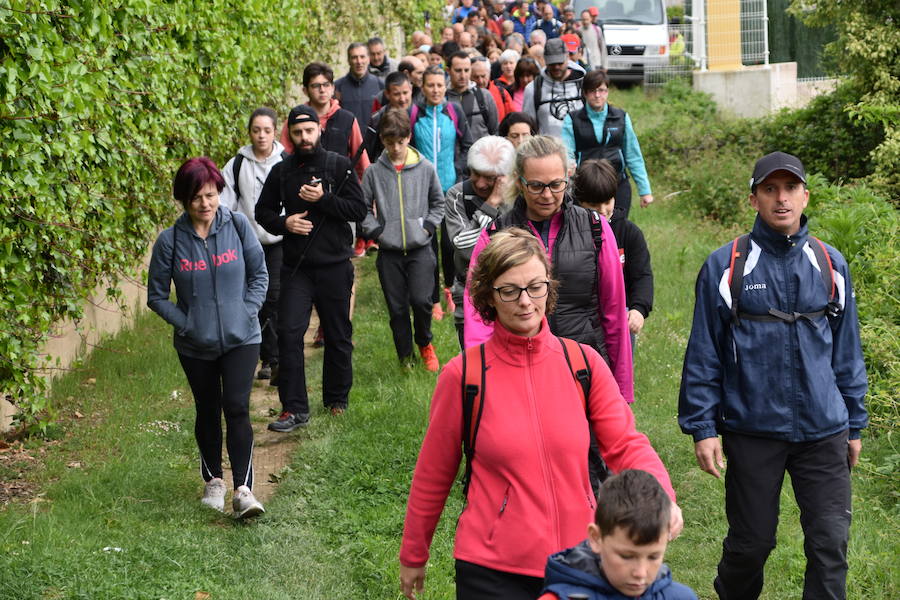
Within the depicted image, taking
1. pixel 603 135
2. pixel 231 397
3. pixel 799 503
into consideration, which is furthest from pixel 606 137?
pixel 799 503

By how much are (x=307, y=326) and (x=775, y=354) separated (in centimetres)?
441

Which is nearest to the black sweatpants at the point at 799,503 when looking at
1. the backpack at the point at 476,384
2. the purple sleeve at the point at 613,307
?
the purple sleeve at the point at 613,307

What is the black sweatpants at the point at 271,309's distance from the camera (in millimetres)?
9539

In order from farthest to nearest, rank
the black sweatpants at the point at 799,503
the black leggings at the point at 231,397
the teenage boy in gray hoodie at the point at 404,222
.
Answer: the teenage boy in gray hoodie at the point at 404,222 → the black leggings at the point at 231,397 → the black sweatpants at the point at 799,503

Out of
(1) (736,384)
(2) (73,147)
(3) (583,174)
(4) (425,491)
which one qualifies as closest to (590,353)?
(4) (425,491)

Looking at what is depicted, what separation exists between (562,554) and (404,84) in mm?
8478

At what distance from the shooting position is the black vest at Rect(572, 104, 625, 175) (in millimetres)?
10070

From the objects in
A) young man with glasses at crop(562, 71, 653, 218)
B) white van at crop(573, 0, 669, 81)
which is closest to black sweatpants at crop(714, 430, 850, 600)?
young man with glasses at crop(562, 71, 653, 218)

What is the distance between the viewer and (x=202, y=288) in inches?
272

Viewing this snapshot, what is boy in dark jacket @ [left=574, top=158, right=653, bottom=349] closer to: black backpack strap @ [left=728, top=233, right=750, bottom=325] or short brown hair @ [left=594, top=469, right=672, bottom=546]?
black backpack strap @ [left=728, top=233, right=750, bottom=325]

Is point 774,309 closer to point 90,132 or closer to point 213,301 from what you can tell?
point 213,301

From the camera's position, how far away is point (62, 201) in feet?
23.3

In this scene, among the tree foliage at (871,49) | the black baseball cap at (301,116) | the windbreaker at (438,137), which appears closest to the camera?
the black baseball cap at (301,116)

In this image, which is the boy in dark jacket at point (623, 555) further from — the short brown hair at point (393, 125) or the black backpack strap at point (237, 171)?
the black backpack strap at point (237, 171)
